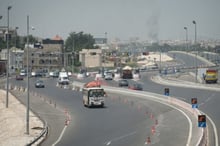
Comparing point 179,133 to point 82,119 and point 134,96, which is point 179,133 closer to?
point 82,119

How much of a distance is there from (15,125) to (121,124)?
10511 mm

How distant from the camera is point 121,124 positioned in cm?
4784

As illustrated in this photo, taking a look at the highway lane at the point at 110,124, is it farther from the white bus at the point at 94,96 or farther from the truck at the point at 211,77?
the truck at the point at 211,77

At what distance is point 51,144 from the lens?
36750mm

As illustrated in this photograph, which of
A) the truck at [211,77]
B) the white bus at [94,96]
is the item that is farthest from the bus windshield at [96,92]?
the truck at [211,77]

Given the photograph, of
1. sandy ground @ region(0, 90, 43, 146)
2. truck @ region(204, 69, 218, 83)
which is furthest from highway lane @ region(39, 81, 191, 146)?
truck @ region(204, 69, 218, 83)

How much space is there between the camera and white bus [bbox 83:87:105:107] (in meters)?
62.7

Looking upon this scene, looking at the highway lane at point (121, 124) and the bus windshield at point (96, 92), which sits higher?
the bus windshield at point (96, 92)

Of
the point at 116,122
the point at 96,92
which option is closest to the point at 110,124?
the point at 116,122

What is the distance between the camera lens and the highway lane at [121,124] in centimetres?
3775

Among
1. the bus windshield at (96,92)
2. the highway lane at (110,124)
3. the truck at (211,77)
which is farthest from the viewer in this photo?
the truck at (211,77)

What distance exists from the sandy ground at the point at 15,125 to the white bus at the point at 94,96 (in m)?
7.44

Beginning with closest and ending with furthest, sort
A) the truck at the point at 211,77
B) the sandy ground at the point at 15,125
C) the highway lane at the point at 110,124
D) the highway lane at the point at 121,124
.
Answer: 1. the highway lane at the point at 121,124
2. the highway lane at the point at 110,124
3. the sandy ground at the point at 15,125
4. the truck at the point at 211,77

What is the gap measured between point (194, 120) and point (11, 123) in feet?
59.9
